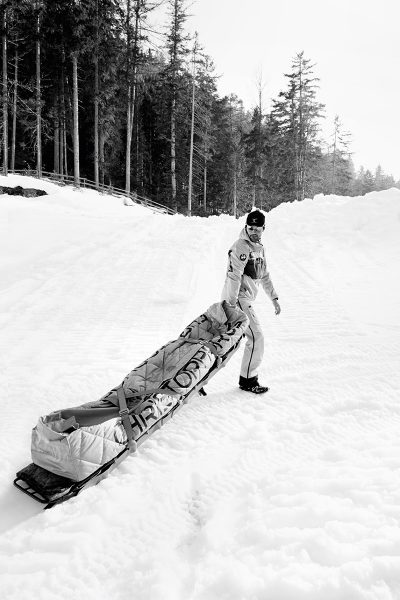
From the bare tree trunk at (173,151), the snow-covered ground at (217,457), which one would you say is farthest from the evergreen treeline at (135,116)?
the snow-covered ground at (217,457)

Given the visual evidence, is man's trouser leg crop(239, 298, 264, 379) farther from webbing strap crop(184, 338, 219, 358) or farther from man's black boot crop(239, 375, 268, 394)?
webbing strap crop(184, 338, 219, 358)

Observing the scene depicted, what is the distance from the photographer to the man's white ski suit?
4219mm

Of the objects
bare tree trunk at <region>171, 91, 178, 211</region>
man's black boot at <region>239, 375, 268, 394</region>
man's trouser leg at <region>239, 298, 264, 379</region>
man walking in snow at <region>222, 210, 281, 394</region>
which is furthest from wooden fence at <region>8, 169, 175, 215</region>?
man's black boot at <region>239, 375, 268, 394</region>

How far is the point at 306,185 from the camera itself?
35.8 metres

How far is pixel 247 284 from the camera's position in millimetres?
4398

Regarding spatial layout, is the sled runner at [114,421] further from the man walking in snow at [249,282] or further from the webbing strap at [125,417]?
the man walking in snow at [249,282]

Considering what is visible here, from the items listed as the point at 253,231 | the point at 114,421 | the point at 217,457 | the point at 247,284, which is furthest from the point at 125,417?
the point at 253,231

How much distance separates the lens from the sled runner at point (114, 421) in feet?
9.08

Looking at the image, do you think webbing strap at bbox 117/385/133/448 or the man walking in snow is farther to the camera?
the man walking in snow

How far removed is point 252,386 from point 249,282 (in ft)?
3.90

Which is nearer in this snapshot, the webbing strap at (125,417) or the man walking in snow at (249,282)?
the webbing strap at (125,417)

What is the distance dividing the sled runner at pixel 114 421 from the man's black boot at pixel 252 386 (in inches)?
23.6

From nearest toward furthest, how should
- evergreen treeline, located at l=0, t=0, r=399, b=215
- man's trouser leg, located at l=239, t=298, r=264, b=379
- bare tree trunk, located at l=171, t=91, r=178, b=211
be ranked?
man's trouser leg, located at l=239, t=298, r=264, b=379
evergreen treeline, located at l=0, t=0, r=399, b=215
bare tree trunk, located at l=171, t=91, r=178, b=211

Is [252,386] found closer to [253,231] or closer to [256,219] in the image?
[253,231]
